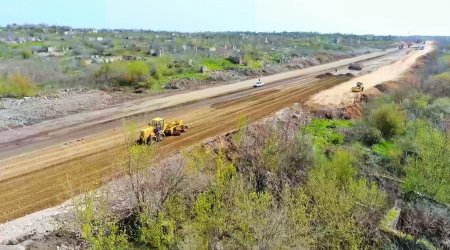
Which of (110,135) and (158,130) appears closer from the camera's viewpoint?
(158,130)

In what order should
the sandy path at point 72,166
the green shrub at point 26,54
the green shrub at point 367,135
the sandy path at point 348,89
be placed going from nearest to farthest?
1. the sandy path at point 72,166
2. the green shrub at point 367,135
3. the sandy path at point 348,89
4. the green shrub at point 26,54

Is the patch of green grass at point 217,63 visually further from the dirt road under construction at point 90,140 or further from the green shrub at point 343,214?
the green shrub at point 343,214

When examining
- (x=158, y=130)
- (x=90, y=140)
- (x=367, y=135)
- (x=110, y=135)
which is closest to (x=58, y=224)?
(x=90, y=140)

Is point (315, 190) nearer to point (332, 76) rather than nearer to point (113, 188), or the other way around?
point (113, 188)

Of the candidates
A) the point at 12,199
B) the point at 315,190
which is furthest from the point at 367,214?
the point at 12,199

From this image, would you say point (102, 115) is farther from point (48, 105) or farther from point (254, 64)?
point (254, 64)

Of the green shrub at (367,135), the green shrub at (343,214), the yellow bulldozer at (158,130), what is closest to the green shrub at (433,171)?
the green shrub at (343,214)
